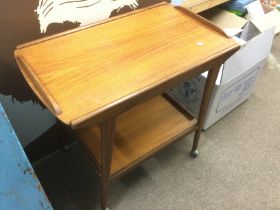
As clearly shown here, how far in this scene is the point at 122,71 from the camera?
0.89m

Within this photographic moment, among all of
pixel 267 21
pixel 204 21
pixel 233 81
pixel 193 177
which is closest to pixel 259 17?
pixel 267 21

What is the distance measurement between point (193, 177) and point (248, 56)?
67 centimetres

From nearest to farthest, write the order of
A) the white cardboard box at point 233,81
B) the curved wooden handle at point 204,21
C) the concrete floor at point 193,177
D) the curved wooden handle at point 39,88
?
1. the curved wooden handle at point 39,88
2. the curved wooden handle at point 204,21
3. the concrete floor at point 193,177
4. the white cardboard box at point 233,81

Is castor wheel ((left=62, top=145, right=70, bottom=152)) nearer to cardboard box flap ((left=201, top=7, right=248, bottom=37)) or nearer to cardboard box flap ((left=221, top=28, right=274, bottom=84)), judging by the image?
cardboard box flap ((left=221, top=28, right=274, bottom=84))

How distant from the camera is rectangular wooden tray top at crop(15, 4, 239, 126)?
79cm

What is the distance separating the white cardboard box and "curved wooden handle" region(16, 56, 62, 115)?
84cm

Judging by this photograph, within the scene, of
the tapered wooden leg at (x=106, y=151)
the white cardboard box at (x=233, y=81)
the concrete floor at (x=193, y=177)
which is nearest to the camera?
the tapered wooden leg at (x=106, y=151)

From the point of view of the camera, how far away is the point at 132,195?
4.34 ft

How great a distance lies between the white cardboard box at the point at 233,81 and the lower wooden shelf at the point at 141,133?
0.19 meters

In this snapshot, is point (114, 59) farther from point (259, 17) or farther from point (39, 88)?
point (259, 17)

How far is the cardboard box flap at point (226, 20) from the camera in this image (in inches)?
68.6

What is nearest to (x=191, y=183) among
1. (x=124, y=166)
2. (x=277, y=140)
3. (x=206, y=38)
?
(x=124, y=166)

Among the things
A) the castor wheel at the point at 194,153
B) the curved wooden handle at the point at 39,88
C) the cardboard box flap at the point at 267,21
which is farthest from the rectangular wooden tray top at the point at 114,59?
the cardboard box flap at the point at 267,21

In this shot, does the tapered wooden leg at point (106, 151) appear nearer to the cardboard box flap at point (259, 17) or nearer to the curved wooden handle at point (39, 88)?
the curved wooden handle at point (39, 88)
